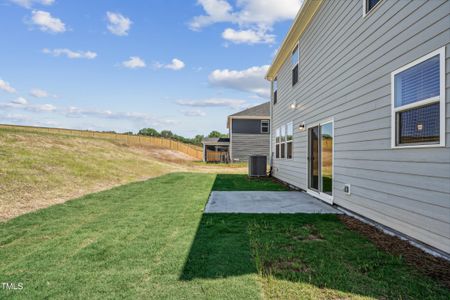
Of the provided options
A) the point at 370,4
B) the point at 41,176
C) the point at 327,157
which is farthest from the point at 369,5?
the point at 41,176

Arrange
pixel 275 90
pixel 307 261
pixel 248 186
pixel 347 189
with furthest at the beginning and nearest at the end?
pixel 275 90 < pixel 248 186 < pixel 347 189 < pixel 307 261

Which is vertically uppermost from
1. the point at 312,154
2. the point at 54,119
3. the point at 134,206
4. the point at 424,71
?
the point at 54,119

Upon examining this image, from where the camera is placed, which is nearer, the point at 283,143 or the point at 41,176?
the point at 41,176

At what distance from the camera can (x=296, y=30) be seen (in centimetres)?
756

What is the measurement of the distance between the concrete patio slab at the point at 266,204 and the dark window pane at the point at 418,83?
2425mm

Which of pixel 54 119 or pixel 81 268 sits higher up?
pixel 54 119

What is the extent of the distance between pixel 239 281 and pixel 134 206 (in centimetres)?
374

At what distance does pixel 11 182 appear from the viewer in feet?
21.9

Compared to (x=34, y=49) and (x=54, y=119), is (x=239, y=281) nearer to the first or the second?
(x=34, y=49)

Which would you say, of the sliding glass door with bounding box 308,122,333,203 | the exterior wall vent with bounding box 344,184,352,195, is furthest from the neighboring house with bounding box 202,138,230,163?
the exterior wall vent with bounding box 344,184,352,195

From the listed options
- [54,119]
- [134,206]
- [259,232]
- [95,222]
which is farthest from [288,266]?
[54,119]

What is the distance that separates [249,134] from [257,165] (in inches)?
466

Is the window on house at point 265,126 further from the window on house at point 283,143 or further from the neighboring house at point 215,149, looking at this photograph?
the window on house at point 283,143

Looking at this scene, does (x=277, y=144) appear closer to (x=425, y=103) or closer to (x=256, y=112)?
(x=425, y=103)
